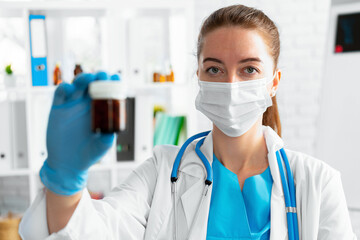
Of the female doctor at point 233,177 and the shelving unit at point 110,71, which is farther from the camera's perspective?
the shelving unit at point 110,71

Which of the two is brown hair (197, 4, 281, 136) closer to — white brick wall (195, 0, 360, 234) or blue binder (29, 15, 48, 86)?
blue binder (29, 15, 48, 86)

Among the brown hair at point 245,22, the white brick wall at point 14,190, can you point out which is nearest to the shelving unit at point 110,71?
the white brick wall at point 14,190

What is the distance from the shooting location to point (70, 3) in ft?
7.01

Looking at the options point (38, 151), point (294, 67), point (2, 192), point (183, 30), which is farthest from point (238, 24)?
point (2, 192)

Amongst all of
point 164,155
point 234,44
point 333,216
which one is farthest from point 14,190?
point 333,216

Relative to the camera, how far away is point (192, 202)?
47.6 inches

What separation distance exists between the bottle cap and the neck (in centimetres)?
64

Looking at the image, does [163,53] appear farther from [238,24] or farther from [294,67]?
[238,24]

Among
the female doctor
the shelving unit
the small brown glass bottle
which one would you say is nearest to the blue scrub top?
the female doctor

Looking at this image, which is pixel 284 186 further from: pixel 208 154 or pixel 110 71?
pixel 110 71

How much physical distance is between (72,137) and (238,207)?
0.63 meters

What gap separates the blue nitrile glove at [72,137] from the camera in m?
0.78

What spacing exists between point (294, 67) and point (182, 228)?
2.12 meters

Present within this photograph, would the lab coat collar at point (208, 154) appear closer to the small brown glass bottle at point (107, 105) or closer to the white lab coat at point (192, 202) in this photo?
the white lab coat at point (192, 202)
